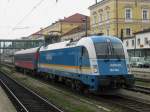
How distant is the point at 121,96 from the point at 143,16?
231 ft

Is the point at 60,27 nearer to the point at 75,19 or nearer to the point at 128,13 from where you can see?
the point at 75,19

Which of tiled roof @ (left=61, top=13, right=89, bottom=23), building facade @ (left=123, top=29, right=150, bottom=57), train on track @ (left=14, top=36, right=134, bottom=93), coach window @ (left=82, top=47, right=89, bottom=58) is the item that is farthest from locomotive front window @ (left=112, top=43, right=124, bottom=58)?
tiled roof @ (left=61, top=13, right=89, bottom=23)

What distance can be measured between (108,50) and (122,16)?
220 feet

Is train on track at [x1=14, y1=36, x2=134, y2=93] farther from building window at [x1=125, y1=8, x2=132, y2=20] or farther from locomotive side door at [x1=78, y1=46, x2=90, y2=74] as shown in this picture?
building window at [x1=125, y1=8, x2=132, y2=20]

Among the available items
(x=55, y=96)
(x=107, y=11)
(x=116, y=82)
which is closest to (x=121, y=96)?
(x=116, y=82)

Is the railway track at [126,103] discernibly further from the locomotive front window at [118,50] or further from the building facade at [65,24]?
the building facade at [65,24]

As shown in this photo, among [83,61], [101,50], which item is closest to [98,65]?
[101,50]

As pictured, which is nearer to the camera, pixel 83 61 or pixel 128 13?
pixel 83 61

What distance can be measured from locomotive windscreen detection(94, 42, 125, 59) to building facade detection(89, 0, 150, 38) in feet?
203

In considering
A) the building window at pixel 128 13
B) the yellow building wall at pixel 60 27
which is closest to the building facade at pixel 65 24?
the yellow building wall at pixel 60 27

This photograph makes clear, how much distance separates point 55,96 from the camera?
23.0 metres

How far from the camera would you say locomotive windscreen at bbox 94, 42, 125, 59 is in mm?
21062

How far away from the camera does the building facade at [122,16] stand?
85125 mm

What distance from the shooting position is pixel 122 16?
87250 mm
